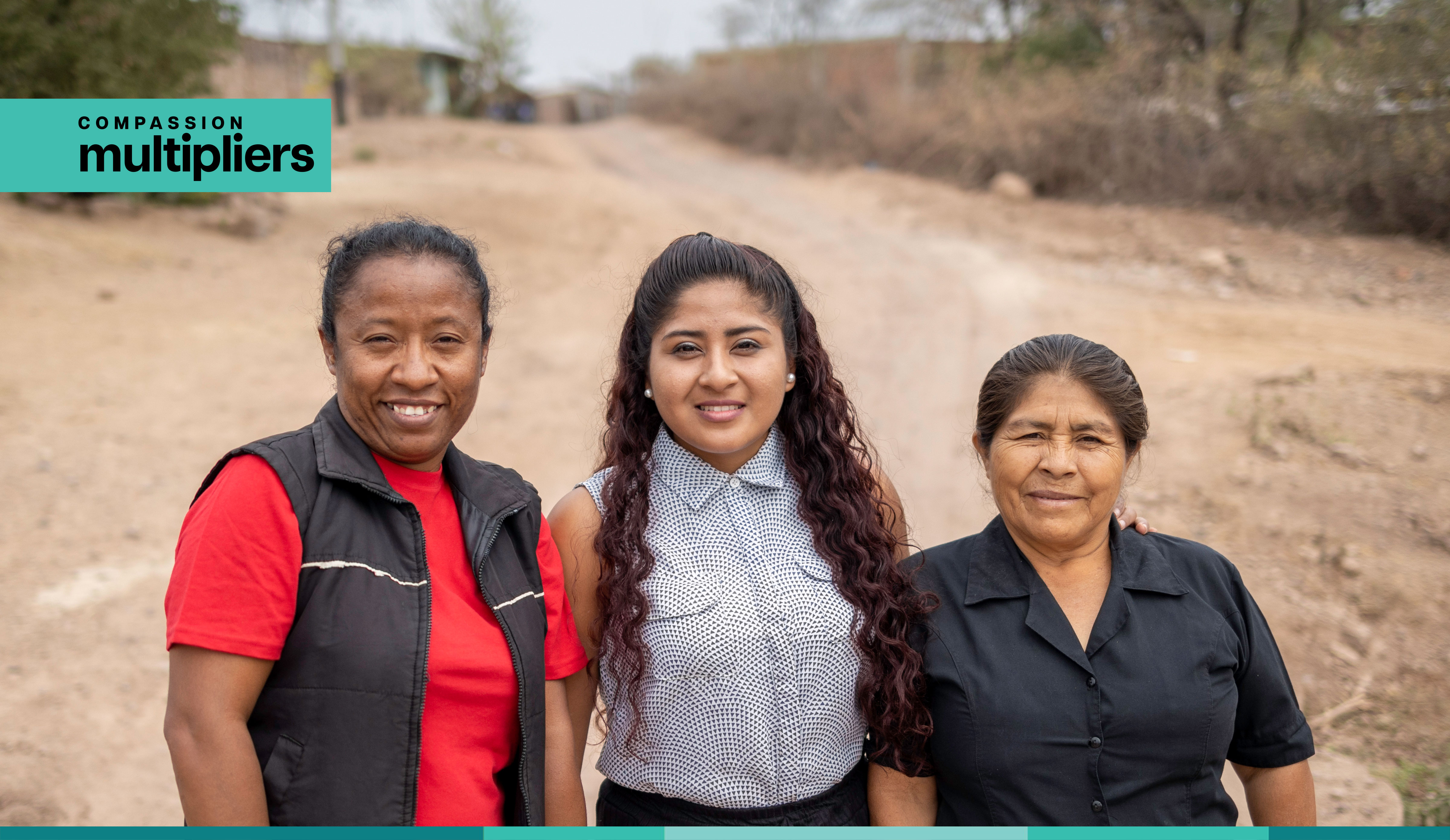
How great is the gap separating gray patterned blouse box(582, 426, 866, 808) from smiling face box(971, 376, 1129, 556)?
44 cm

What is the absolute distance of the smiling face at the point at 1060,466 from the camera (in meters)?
2.05

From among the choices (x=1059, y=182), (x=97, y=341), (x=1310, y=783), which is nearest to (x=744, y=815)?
(x=1310, y=783)

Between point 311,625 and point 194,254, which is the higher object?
point 194,254

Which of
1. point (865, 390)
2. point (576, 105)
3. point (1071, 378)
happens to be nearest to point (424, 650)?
point (1071, 378)

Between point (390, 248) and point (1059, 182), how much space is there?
1348 centimetres

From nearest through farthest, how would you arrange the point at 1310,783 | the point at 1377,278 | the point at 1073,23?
the point at 1310,783
the point at 1377,278
the point at 1073,23

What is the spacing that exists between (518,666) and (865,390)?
6.15 m

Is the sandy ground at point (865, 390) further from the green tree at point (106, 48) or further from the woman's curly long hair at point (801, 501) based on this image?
the green tree at point (106, 48)

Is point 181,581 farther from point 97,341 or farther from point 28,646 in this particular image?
point 97,341

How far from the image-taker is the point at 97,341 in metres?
7.33

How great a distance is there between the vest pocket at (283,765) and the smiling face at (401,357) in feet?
1.81

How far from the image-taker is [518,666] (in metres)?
1.84

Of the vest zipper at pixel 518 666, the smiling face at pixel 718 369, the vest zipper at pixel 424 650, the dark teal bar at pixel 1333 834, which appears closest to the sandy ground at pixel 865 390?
the smiling face at pixel 718 369

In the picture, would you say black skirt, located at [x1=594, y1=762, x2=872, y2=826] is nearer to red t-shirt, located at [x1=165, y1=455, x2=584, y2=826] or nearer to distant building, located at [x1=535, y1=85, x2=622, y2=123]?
red t-shirt, located at [x1=165, y1=455, x2=584, y2=826]
